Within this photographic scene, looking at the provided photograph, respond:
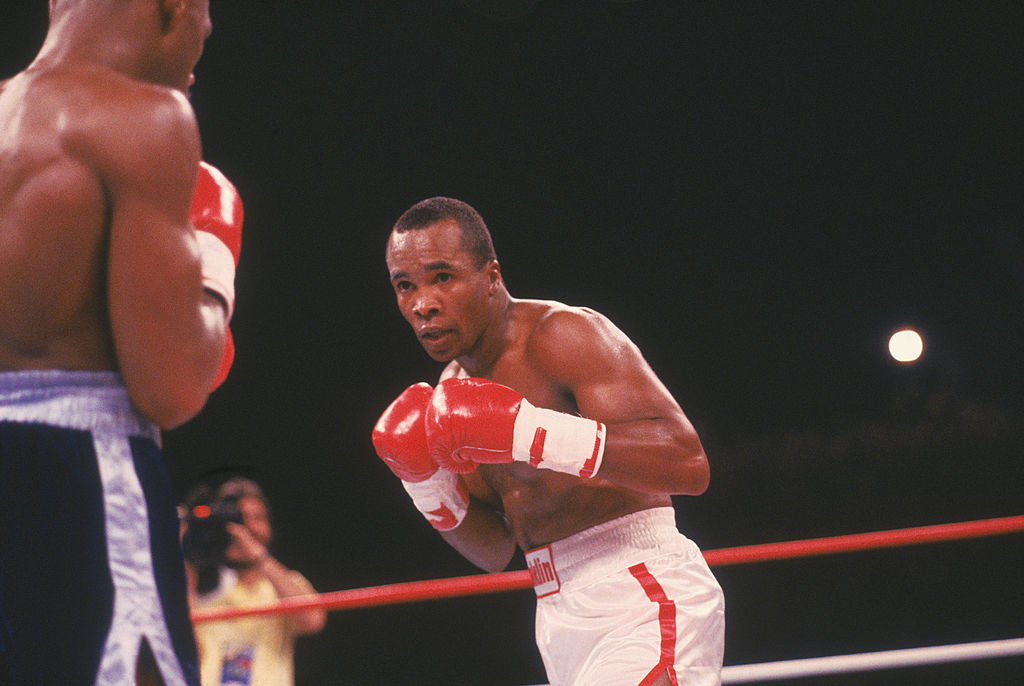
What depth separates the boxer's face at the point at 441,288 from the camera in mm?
1863

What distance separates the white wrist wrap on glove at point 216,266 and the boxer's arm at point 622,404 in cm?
79

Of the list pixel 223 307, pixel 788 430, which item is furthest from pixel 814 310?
pixel 223 307

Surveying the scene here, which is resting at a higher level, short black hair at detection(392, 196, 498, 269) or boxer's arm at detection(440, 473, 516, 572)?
short black hair at detection(392, 196, 498, 269)

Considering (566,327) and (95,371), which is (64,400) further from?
(566,327)

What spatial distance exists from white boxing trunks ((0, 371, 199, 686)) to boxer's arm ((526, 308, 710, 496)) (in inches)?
34.5

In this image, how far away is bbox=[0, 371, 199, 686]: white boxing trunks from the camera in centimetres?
85

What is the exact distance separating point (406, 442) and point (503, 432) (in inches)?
11.0

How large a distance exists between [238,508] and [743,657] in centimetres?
738

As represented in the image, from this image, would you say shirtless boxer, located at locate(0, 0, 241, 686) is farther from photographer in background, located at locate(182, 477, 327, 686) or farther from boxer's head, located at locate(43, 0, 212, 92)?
photographer in background, located at locate(182, 477, 327, 686)

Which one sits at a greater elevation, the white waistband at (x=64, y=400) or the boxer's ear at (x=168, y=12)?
the boxer's ear at (x=168, y=12)

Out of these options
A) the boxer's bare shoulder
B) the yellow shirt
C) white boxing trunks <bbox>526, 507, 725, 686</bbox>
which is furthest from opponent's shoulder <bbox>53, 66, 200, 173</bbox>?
the yellow shirt

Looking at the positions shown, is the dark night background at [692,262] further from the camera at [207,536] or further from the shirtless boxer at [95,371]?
the shirtless boxer at [95,371]

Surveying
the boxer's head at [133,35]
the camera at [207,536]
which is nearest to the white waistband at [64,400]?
the boxer's head at [133,35]

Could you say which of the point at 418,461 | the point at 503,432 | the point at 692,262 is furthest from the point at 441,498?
the point at 692,262
